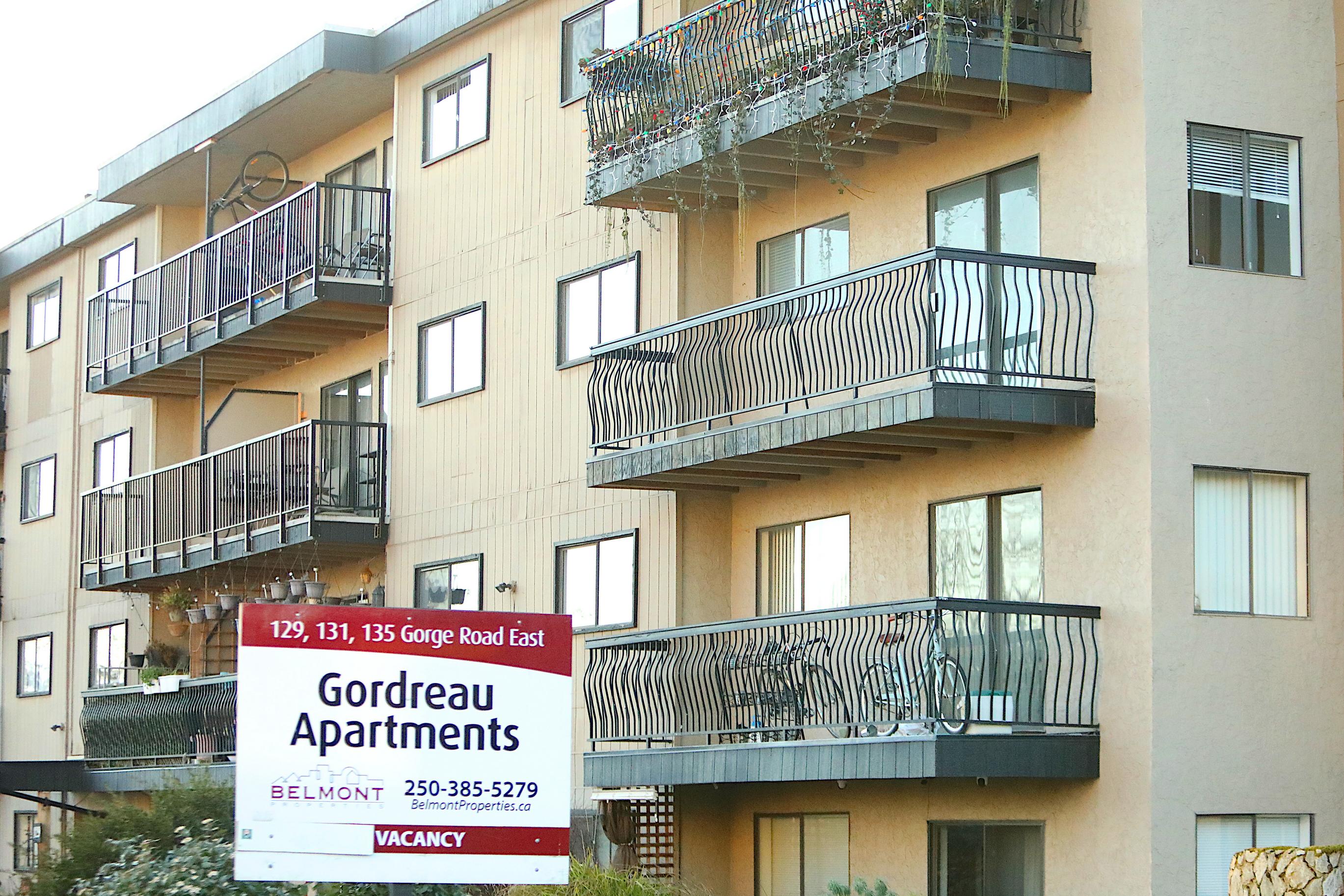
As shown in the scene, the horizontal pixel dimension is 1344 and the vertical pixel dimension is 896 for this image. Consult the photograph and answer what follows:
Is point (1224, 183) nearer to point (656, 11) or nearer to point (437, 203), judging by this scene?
point (656, 11)

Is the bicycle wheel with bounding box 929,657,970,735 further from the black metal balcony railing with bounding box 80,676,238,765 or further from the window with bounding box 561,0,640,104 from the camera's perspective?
the black metal balcony railing with bounding box 80,676,238,765

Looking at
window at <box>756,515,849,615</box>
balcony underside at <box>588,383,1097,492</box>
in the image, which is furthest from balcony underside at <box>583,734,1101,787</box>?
balcony underside at <box>588,383,1097,492</box>

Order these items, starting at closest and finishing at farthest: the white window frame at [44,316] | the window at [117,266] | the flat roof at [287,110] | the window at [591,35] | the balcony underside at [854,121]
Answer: the balcony underside at [854,121] < the window at [591,35] < the flat roof at [287,110] < the window at [117,266] < the white window frame at [44,316]

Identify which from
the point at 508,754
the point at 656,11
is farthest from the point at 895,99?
the point at 508,754

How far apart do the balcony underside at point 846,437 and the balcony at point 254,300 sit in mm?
6900

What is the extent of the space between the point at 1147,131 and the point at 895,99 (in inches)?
87.4

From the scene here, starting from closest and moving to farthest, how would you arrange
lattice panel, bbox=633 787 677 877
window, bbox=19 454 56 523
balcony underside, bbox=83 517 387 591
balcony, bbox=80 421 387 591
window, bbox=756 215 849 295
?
window, bbox=756 215 849 295
lattice panel, bbox=633 787 677 877
balcony underside, bbox=83 517 387 591
balcony, bbox=80 421 387 591
window, bbox=19 454 56 523

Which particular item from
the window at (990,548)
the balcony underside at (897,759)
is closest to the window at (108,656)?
the balcony underside at (897,759)

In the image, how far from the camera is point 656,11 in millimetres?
22094

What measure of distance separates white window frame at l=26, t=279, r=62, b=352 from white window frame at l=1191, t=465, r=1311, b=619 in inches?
1043

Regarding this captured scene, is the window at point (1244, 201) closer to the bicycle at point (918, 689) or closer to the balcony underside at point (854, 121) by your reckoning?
the balcony underside at point (854, 121)

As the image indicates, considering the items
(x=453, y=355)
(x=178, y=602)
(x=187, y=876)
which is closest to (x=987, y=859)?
(x=187, y=876)

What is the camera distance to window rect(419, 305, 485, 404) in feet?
80.8

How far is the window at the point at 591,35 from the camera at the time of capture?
888 inches
